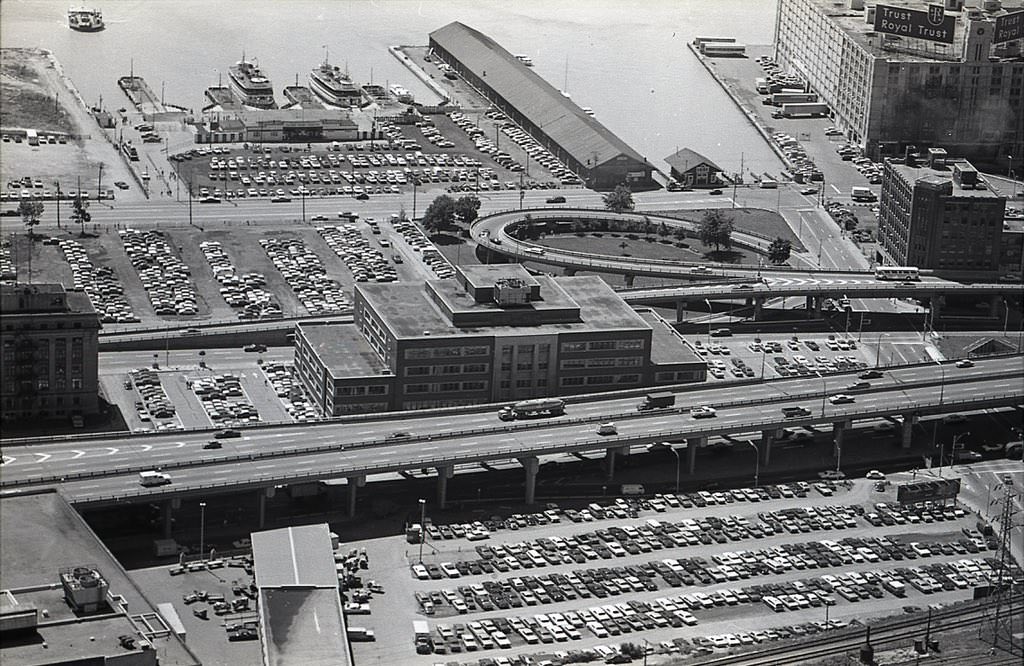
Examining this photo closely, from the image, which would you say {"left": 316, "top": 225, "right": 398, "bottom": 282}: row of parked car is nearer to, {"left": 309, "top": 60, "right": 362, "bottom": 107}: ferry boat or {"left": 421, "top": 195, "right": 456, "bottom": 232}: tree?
{"left": 421, "top": 195, "right": 456, "bottom": 232}: tree

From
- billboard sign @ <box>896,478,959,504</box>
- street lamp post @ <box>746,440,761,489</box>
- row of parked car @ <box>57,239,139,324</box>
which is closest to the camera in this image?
billboard sign @ <box>896,478,959,504</box>

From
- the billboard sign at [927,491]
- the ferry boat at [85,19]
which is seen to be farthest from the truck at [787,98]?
the billboard sign at [927,491]

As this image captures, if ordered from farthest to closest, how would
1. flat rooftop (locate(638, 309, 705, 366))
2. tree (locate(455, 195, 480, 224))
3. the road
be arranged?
tree (locate(455, 195, 480, 224))
flat rooftop (locate(638, 309, 705, 366))
the road

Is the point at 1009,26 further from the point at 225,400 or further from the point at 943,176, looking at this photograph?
the point at 225,400

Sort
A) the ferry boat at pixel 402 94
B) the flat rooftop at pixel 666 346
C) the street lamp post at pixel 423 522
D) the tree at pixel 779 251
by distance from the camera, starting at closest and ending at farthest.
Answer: the street lamp post at pixel 423 522, the flat rooftop at pixel 666 346, the tree at pixel 779 251, the ferry boat at pixel 402 94

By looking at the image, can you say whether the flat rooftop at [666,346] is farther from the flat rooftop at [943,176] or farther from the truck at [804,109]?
the truck at [804,109]

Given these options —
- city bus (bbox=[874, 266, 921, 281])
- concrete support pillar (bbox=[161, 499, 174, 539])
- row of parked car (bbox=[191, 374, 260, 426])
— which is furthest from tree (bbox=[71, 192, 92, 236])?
city bus (bbox=[874, 266, 921, 281])
